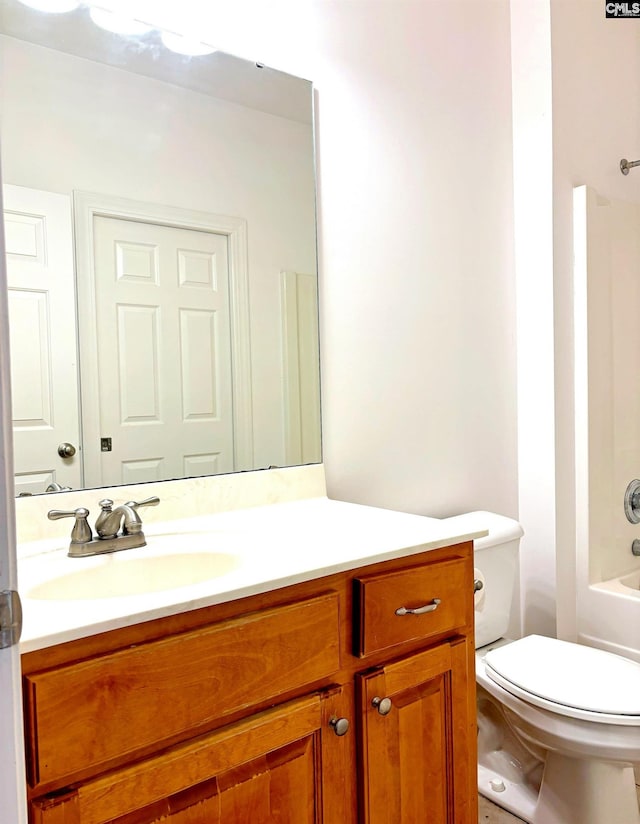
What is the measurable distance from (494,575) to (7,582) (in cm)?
145

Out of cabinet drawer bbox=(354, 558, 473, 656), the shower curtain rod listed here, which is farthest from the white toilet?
the shower curtain rod

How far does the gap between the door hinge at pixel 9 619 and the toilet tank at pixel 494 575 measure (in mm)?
1316

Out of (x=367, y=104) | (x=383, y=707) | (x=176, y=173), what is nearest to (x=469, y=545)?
(x=383, y=707)

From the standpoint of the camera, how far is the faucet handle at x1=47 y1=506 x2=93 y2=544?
1110mm

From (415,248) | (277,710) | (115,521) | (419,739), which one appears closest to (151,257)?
(115,521)

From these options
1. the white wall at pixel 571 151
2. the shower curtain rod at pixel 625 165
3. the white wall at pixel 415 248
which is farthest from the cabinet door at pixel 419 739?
the shower curtain rod at pixel 625 165

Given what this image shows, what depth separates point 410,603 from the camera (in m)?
1.13

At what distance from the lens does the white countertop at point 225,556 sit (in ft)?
2.61

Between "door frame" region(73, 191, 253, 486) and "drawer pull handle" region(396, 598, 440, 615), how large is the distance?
539mm

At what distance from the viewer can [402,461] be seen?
1812 millimetres

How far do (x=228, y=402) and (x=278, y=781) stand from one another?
80 centimetres

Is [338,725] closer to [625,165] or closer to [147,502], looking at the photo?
[147,502]

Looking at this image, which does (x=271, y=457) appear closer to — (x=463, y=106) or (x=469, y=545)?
(x=469, y=545)

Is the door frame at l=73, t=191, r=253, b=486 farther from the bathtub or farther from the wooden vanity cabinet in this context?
the bathtub
